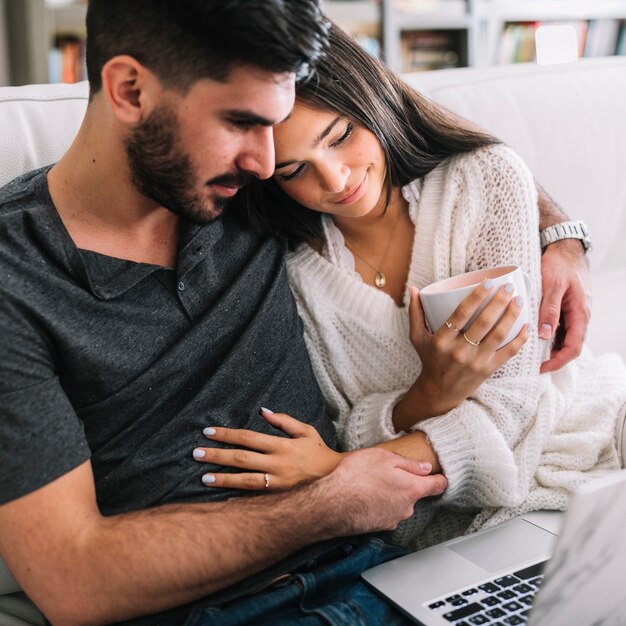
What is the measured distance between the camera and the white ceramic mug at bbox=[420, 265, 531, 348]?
113 centimetres

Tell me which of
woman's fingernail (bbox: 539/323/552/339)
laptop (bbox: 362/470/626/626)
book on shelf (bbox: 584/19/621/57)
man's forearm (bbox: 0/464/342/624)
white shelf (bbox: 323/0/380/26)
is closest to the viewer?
laptop (bbox: 362/470/626/626)

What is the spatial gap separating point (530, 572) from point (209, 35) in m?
0.81

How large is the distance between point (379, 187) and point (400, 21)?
9.05ft

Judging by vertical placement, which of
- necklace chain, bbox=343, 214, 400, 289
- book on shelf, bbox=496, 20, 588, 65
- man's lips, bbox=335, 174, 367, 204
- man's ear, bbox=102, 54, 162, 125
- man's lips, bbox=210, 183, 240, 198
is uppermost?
book on shelf, bbox=496, 20, 588, 65

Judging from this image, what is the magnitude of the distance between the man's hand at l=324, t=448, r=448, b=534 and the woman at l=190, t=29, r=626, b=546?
53mm

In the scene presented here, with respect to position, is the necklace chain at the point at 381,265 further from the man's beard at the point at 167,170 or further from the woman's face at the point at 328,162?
the man's beard at the point at 167,170

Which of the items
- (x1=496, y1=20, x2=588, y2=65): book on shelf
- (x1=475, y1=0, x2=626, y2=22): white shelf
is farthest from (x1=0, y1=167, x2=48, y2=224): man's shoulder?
(x1=496, y1=20, x2=588, y2=65): book on shelf

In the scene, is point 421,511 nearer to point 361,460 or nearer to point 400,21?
point 361,460

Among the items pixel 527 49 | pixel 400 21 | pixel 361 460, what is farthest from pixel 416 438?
pixel 527 49

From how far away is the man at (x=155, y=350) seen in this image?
3.19 feet

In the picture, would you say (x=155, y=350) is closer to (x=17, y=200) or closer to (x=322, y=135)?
(x=17, y=200)

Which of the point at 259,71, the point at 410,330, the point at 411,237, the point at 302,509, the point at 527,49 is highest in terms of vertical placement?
the point at 527,49

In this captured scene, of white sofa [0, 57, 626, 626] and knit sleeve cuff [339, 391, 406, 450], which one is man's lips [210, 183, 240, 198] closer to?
knit sleeve cuff [339, 391, 406, 450]

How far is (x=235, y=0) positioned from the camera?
95cm
